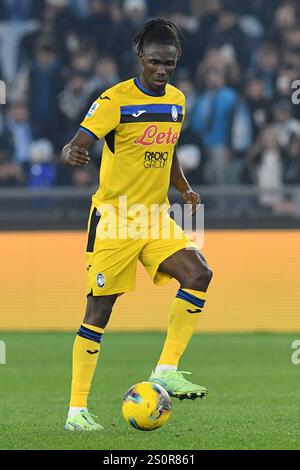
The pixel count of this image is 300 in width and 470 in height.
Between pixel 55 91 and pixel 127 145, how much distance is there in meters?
8.20

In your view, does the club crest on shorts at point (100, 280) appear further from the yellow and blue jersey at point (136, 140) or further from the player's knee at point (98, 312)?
the yellow and blue jersey at point (136, 140)

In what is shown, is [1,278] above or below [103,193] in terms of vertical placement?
below

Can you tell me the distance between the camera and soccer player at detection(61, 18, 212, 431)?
707 cm

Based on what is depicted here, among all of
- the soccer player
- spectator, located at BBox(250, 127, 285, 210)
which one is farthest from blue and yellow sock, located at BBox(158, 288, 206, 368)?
→ spectator, located at BBox(250, 127, 285, 210)

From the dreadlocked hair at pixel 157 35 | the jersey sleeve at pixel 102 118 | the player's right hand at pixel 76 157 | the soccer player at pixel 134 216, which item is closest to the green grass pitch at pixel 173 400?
Answer: the soccer player at pixel 134 216

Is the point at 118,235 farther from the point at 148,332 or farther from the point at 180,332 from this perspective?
the point at 148,332

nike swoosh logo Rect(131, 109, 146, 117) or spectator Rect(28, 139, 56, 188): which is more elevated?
nike swoosh logo Rect(131, 109, 146, 117)

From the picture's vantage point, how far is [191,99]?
14820 mm

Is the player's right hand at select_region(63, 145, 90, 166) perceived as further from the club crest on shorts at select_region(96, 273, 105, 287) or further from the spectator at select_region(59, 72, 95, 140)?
the spectator at select_region(59, 72, 95, 140)

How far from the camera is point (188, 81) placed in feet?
48.9

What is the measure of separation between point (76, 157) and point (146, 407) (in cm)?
144

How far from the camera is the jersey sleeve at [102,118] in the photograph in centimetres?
695

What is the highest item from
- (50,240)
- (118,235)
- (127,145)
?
(127,145)
